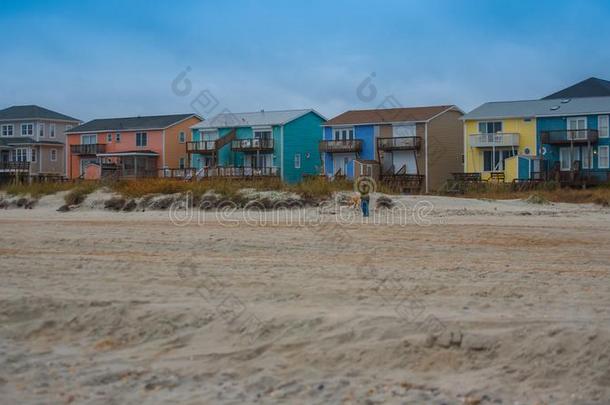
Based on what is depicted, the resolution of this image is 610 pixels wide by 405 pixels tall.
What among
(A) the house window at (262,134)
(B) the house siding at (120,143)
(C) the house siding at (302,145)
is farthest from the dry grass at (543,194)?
(B) the house siding at (120,143)

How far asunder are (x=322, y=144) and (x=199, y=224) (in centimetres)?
3611

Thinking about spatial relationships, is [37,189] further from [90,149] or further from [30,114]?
[30,114]

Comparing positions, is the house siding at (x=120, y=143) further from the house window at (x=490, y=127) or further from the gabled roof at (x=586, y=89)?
the gabled roof at (x=586, y=89)

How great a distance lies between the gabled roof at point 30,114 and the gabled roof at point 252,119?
19391mm

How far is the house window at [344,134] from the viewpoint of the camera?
56.2 metres

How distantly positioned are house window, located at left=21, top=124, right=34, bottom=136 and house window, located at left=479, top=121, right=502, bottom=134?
43114mm

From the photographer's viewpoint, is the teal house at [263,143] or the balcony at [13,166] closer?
the teal house at [263,143]

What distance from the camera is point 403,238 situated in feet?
52.4

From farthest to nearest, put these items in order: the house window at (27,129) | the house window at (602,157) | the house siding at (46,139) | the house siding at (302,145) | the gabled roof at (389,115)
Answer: the house window at (27,129) → the house siding at (46,139) → the house siding at (302,145) → the gabled roof at (389,115) → the house window at (602,157)

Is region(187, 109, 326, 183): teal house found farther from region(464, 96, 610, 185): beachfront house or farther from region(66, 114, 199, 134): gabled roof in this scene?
region(464, 96, 610, 185): beachfront house

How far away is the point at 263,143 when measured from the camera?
5800cm

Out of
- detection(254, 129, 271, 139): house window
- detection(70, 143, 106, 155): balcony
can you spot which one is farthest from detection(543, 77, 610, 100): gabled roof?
detection(70, 143, 106, 155): balcony

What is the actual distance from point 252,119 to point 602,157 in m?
26.1

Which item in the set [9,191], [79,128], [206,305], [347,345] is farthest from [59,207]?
[79,128]
